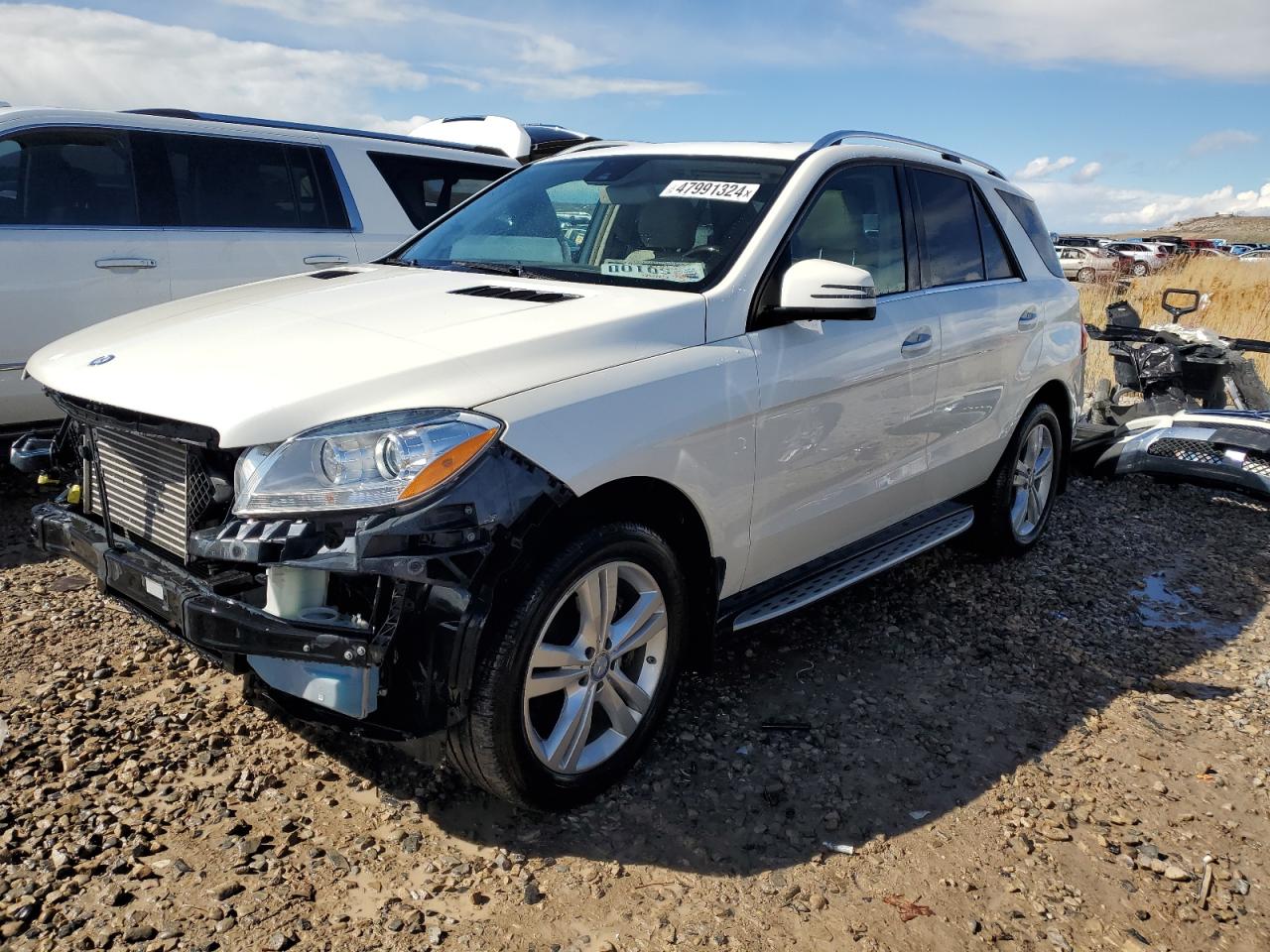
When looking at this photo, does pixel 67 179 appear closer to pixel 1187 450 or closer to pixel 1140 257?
pixel 1187 450

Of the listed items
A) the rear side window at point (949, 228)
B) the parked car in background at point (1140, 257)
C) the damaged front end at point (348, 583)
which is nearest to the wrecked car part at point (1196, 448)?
the rear side window at point (949, 228)

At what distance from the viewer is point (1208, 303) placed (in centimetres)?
1434

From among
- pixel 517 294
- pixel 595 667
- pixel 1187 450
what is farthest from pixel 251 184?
pixel 1187 450

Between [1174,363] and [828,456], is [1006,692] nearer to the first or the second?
[828,456]

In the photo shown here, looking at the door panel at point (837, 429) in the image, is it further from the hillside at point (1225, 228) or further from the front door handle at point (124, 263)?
the hillside at point (1225, 228)

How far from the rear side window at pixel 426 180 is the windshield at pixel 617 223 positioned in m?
2.41

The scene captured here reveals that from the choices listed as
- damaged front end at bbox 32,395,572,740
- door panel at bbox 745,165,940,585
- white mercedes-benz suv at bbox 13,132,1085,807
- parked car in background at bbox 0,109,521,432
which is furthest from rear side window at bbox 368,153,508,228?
damaged front end at bbox 32,395,572,740

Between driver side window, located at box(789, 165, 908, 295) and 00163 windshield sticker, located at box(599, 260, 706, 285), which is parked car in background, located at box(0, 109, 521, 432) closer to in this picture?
00163 windshield sticker, located at box(599, 260, 706, 285)

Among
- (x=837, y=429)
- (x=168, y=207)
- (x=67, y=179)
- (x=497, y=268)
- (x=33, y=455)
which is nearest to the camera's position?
(x=33, y=455)

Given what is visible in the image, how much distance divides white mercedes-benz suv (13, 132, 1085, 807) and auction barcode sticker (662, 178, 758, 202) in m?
0.01

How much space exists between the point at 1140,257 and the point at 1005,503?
3582 centimetres

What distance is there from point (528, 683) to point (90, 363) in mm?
1589

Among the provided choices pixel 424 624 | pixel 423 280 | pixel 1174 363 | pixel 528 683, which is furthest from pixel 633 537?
pixel 1174 363

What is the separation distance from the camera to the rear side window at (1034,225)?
505 centimetres
